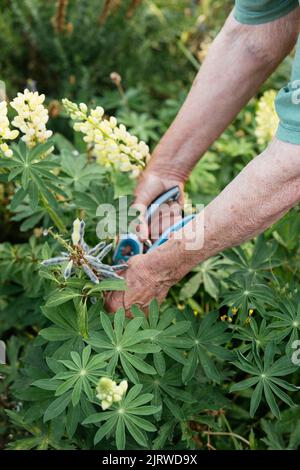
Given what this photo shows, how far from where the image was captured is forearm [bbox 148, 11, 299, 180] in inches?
69.0

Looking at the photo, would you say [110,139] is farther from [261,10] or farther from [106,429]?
[106,429]

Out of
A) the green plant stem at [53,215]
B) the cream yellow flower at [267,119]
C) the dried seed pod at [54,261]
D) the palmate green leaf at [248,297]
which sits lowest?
the palmate green leaf at [248,297]

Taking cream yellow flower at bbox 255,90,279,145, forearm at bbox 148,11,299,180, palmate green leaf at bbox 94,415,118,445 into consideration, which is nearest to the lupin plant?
palmate green leaf at bbox 94,415,118,445

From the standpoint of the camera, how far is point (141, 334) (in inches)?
60.8

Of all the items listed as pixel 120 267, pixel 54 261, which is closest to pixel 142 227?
pixel 120 267

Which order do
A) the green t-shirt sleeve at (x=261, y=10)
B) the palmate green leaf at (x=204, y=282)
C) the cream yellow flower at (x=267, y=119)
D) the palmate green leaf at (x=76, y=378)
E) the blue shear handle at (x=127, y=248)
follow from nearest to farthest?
the palmate green leaf at (x=76, y=378) → the green t-shirt sleeve at (x=261, y=10) → the blue shear handle at (x=127, y=248) → the palmate green leaf at (x=204, y=282) → the cream yellow flower at (x=267, y=119)

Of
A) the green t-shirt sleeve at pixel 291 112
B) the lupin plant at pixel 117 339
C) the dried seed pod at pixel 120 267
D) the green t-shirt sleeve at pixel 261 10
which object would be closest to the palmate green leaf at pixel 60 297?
the lupin plant at pixel 117 339

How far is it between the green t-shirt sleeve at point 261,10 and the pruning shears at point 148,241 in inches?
19.2

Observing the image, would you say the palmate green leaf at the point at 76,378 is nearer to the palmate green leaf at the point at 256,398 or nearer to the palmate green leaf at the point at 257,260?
the palmate green leaf at the point at 256,398

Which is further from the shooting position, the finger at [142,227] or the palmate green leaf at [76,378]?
the finger at [142,227]

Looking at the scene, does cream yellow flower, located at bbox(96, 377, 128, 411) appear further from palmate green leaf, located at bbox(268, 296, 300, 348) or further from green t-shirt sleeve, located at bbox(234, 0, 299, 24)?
green t-shirt sleeve, located at bbox(234, 0, 299, 24)

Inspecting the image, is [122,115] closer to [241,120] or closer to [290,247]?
[241,120]

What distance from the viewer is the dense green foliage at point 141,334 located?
1547 mm

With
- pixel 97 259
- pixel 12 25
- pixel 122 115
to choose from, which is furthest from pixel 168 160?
pixel 12 25
